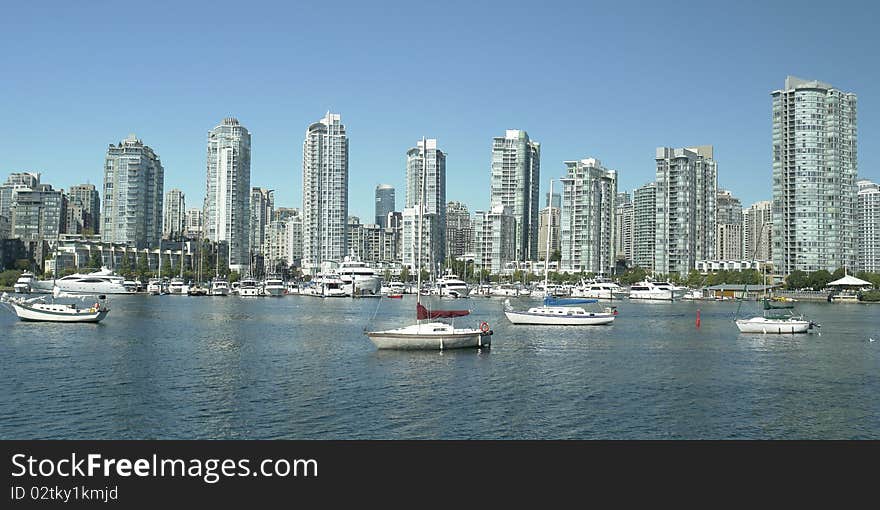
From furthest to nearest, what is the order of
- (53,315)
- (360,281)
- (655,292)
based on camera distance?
(360,281) < (655,292) < (53,315)

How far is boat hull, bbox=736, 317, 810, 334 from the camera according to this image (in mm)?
81438

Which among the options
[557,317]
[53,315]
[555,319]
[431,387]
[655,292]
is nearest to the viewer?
[431,387]

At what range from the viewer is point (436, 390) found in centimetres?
4266

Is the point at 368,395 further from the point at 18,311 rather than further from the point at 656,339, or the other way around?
the point at 18,311

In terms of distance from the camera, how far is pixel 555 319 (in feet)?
281

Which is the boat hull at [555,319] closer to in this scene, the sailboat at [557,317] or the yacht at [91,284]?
the sailboat at [557,317]

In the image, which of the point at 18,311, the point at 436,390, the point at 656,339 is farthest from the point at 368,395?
the point at 18,311

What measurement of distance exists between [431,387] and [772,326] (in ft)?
166

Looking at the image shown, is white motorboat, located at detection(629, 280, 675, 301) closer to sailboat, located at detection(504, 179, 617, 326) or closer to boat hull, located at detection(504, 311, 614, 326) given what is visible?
sailboat, located at detection(504, 179, 617, 326)

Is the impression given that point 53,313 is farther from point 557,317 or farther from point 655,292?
point 655,292

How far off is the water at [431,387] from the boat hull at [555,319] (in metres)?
9.00

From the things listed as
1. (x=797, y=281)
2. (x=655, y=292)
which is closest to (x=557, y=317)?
(x=655, y=292)

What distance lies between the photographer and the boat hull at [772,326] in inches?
3206
